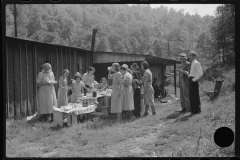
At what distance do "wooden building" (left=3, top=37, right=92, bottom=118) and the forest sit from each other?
792cm

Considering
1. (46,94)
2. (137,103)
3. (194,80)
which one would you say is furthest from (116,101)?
(194,80)

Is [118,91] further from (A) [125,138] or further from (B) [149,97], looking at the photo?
(A) [125,138]

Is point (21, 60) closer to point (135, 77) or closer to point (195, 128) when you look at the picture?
point (135, 77)

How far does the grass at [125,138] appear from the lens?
15.1 ft

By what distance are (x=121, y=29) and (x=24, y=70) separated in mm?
59459

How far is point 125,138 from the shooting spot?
561cm

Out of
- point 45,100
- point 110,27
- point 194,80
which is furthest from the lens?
point 110,27

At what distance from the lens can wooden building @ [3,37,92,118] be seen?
7652mm

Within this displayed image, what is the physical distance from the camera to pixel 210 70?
20.6 metres

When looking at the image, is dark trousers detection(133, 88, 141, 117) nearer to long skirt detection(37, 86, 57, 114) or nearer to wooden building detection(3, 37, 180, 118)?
long skirt detection(37, 86, 57, 114)

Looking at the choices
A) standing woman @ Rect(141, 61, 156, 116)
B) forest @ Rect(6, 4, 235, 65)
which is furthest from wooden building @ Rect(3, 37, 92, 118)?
forest @ Rect(6, 4, 235, 65)

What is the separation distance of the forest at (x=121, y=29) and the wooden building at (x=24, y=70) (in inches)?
312

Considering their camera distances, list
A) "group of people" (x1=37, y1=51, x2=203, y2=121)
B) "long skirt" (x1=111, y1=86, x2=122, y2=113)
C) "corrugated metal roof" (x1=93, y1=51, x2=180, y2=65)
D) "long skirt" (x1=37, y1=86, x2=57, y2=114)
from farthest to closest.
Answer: "corrugated metal roof" (x1=93, y1=51, x2=180, y2=65)
"long skirt" (x1=111, y1=86, x2=122, y2=113)
"long skirt" (x1=37, y1=86, x2=57, y2=114)
"group of people" (x1=37, y1=51, x2=203, y2=121)
